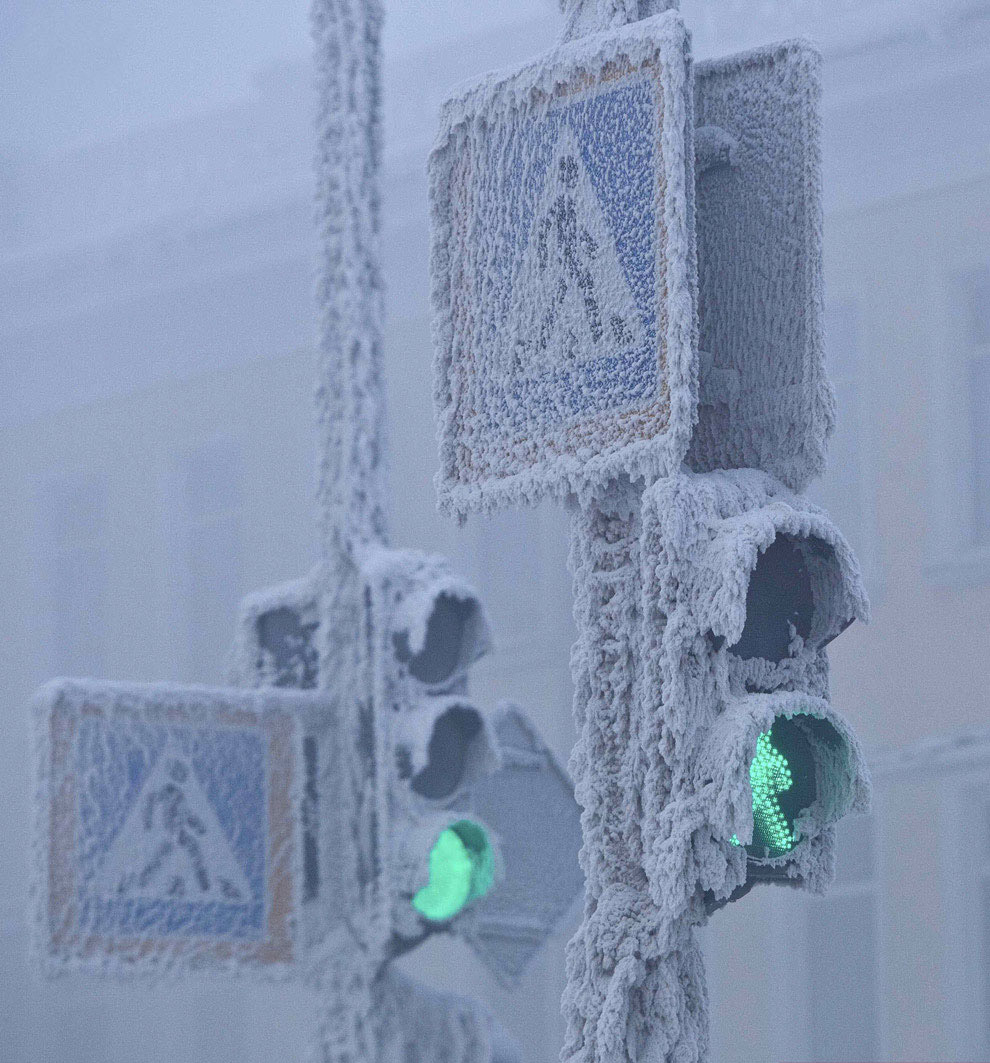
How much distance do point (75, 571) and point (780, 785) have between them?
44.3 feet

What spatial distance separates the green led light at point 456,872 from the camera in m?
5.75

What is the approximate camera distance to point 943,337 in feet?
39.0

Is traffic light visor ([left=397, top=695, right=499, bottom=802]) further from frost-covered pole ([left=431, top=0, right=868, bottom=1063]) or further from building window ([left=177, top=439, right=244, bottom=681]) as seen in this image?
building window ([left=177, top=439, right=244, bottom=681])

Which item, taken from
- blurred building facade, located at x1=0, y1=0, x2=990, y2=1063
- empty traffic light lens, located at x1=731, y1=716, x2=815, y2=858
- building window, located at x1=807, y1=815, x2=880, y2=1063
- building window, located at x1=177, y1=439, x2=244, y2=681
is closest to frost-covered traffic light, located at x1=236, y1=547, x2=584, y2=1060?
empty traffic light lens, located at x1=731, y1=716, x2=815, y2=858

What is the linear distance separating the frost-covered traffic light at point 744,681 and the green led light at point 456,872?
2336 mm

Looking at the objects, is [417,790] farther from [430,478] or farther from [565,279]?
[430,478]

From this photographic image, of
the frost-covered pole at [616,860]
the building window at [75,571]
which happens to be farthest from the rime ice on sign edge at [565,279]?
the building window at [75,571]

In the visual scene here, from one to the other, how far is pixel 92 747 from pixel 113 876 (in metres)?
0.29

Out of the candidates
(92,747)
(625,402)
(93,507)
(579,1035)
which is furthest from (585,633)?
(93,507)

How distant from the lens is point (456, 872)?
227 inches

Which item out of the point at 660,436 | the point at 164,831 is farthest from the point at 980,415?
the point at 660,436

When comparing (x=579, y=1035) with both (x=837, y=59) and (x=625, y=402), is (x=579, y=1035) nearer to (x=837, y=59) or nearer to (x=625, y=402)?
(x=625, y=402)

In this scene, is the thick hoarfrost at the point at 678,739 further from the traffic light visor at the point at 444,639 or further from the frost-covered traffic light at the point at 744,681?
the traffic light visor at the point at 444,639

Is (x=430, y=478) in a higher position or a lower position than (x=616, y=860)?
higher
